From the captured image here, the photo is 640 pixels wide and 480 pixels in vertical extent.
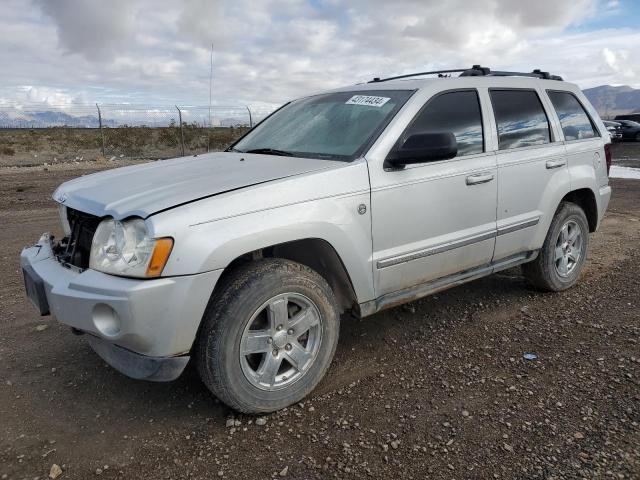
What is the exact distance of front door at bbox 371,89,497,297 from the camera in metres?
3.20

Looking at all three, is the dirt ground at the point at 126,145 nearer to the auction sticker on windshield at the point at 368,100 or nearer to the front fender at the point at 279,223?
the auction sticker on windshield at the point at 368,100

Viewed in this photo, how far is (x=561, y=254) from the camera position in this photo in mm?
4641

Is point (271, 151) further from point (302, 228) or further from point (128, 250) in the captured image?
point (128, 250)

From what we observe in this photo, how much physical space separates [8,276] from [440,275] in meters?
4.29

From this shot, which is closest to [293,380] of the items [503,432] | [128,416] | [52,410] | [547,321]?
[128,416]

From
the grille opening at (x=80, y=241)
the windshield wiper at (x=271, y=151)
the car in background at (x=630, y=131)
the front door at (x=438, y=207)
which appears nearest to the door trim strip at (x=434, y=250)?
the front door at (x=438, y=207)

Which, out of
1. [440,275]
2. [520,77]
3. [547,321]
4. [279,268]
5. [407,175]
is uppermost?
[520,77]

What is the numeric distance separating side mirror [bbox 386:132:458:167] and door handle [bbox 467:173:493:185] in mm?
534

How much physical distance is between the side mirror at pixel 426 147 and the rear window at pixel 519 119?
99cm

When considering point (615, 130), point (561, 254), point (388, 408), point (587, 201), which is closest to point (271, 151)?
point (388, 408)

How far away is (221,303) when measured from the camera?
2615mm

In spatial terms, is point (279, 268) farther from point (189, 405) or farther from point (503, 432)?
point (503, 432)

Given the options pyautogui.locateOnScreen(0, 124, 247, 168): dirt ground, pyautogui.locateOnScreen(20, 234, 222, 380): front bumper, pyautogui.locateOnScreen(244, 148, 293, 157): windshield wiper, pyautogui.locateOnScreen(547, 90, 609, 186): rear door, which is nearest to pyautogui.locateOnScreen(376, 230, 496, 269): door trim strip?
pyautogui.locateOnScreen(244, 148, 293, 157): windshield wiper

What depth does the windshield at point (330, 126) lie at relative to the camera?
3.34 m
